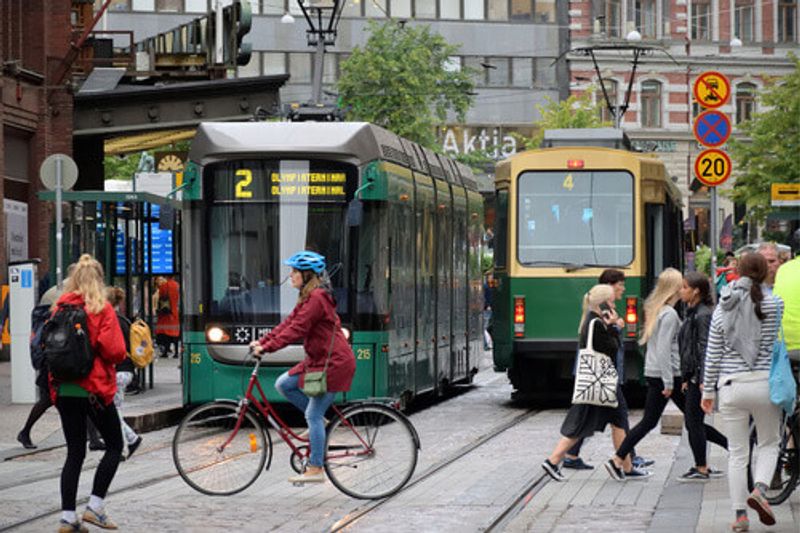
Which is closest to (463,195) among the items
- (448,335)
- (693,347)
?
(448,335)

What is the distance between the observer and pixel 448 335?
2556 centimetres

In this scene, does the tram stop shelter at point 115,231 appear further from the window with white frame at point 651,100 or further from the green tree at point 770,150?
the window with white frame at point 651,100

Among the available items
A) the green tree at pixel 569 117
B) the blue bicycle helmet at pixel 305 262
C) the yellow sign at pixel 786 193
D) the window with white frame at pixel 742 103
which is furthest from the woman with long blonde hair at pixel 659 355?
the window with white frame at pixel 742 103

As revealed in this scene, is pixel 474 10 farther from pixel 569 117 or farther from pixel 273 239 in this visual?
pixel 273 239

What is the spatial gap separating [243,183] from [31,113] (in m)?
15.2

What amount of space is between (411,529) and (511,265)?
12.3m

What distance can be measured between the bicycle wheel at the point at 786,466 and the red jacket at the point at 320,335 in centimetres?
285

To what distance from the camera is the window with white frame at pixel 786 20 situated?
8194cm

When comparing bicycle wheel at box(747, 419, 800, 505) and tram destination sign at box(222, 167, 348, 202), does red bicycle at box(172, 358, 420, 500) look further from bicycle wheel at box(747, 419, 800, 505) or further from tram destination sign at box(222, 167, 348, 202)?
tram destination sign at box(222, 167, 348, 202)

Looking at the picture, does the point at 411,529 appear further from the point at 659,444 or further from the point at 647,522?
the point at 659,444

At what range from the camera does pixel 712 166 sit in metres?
21.1

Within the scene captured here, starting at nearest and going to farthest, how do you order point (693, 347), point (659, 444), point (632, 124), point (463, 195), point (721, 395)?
point (721, 395) → point (693, 347) → point (659, 444) → point (463, 195) → point (632, 124)

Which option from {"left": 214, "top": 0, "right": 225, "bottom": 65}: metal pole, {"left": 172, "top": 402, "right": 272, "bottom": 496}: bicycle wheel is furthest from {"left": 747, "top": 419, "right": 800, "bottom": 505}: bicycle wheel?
{"left": 214, "top": 0, "right": 225, "bottom": 65}: metal pole

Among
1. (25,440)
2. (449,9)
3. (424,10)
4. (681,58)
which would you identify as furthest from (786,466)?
(681,58)
